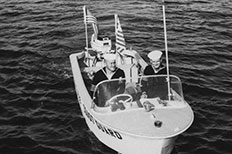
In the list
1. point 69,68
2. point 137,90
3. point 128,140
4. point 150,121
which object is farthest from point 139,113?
point 69,68

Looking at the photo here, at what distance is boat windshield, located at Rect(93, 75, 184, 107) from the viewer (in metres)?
7.80

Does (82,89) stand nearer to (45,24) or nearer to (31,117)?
(31,117)

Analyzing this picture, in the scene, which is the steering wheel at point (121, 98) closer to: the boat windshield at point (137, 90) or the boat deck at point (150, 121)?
the boat windshield at point (137, 90)

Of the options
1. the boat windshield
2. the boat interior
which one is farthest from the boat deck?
the boat windshield

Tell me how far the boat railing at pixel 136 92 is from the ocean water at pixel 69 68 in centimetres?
157

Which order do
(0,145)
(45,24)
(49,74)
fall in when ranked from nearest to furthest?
(0,145) → (49,74) → (45,24)

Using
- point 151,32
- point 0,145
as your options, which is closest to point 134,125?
point 0,145

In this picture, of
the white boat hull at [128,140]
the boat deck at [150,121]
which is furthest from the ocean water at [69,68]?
the boat deck at [150,121]

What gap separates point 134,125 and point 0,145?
14.3 ft

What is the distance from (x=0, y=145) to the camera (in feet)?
28.1

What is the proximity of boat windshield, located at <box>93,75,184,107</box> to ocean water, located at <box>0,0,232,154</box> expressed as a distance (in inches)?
64.2

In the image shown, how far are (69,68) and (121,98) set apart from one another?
21.0 ft

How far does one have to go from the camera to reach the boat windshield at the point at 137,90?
7.80m

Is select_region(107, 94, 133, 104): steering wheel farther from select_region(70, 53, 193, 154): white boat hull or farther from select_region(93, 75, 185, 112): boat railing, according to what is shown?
select_region(70, 53, 193, 154): white boat hull
